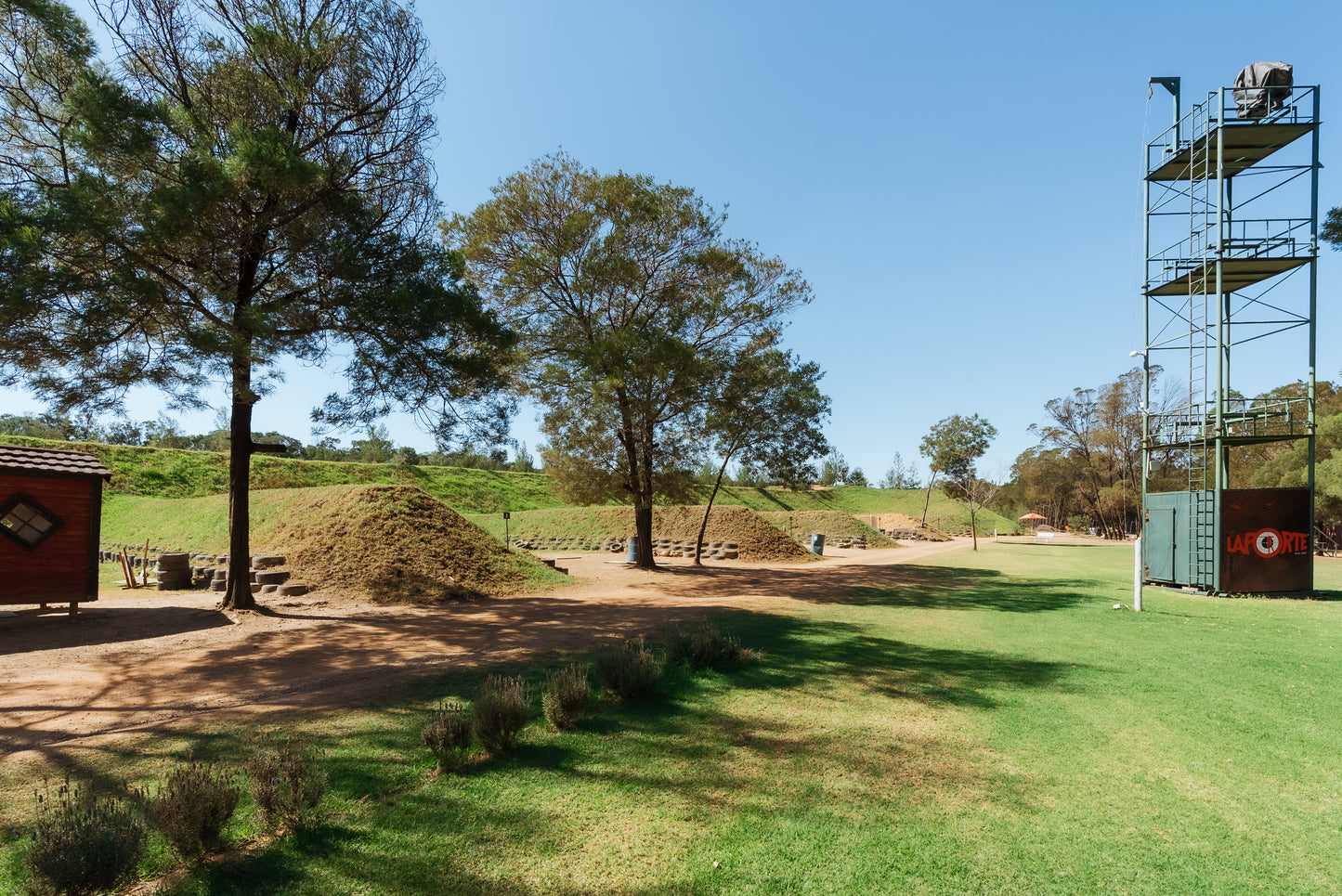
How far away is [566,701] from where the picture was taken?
5.59 metres

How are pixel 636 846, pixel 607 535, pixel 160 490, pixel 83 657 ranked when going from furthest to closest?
pixel 160 490
pixel 607 535
pixel 83 657
pixel 636 846

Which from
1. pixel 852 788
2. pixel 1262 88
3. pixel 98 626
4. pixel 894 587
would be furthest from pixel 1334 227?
pixel 98 626

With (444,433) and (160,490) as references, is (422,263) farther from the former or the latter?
(160,490)

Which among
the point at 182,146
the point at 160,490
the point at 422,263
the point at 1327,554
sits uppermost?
the point at 182,146

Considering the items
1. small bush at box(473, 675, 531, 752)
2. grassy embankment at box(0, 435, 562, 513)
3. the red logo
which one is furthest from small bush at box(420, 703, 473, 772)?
grassy embankment at box(0, 435, 562, 513)

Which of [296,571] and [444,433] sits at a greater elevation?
[444,433]

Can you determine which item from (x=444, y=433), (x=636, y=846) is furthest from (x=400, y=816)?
(x=444, y=433)

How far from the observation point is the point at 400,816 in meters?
3.87

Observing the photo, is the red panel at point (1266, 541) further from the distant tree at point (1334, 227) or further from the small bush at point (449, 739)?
the small bush at point (449, 739)

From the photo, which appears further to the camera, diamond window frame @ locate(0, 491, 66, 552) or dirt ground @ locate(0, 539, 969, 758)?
diamond window frame @ locate(0, 491, 66, 552)

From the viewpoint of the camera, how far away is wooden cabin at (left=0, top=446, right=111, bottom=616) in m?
10.3

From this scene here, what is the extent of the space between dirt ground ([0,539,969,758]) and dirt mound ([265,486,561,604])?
80 cm

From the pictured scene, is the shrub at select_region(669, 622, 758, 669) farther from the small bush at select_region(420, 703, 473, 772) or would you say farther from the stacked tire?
the stacked tire

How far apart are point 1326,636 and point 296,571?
61.6ft
